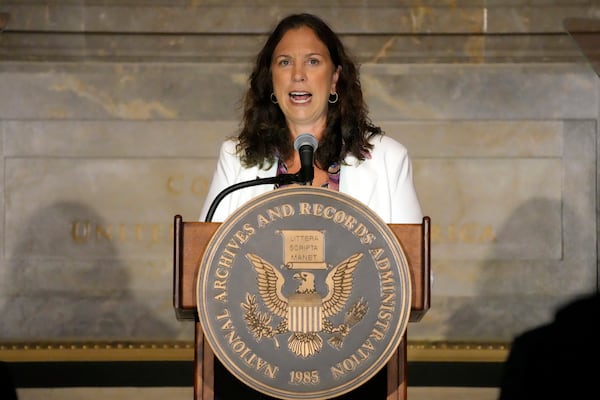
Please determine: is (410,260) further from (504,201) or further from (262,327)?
(504,201)

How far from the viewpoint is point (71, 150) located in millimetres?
5648

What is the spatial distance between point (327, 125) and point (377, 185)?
31cm

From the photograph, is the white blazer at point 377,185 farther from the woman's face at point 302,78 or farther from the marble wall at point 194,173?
the marble wall at point 194,173

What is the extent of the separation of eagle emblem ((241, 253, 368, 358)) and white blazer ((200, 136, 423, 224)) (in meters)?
0.67

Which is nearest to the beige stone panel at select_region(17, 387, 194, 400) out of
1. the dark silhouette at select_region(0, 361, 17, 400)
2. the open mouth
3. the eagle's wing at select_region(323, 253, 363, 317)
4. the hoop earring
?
the dark silhouette at select_region(0, 361, 17, 400)

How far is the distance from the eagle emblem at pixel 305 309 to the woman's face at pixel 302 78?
35.5 inches

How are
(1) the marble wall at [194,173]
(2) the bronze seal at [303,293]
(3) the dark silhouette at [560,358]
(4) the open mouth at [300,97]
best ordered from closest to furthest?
(2) the bronze seal at [303,293] < (4) the open mouth at [300,97] < (3) the dark silhouette at [560,358] < (1) the marble wall at [194,173]

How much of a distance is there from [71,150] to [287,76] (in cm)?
296

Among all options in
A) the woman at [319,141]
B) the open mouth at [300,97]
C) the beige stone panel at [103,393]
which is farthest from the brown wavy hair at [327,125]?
the beige stone panel at [103,393]

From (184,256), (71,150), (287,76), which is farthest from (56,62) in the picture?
(184,256)

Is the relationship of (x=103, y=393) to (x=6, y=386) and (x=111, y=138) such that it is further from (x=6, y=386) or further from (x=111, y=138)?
(x=111, y=138)

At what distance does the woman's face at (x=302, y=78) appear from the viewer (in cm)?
296

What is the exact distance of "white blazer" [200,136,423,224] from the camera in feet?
9.34

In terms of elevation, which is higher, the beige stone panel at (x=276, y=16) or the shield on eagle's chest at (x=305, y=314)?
the beige stone panel at (x=276, y=16)
